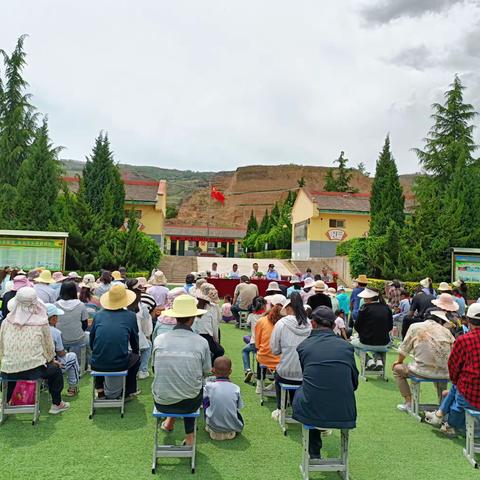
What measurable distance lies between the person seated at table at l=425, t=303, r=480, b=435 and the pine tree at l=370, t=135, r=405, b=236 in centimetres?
2173

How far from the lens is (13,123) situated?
81.6 ft

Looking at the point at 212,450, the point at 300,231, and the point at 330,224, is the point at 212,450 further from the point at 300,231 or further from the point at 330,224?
the point at 300,231

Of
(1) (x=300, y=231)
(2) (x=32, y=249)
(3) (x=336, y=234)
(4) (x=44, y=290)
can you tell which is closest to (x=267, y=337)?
(4) (x=44, y=290)

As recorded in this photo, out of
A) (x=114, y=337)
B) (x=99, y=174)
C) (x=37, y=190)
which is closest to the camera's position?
(x=114, y=337)

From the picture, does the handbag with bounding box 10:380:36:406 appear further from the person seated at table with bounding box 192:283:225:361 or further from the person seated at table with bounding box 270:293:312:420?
the person seated at table with bounding box 270:293:312:420

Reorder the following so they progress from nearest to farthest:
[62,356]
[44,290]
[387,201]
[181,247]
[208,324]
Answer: [62,356], [208,324], [44,290], [387,201], [181,247]

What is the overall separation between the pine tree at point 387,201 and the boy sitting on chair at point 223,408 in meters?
22.6

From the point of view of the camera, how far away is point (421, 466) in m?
4.12

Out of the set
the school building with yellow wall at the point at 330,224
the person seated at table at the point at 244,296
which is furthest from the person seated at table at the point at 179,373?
the school building with yellow wall at the point at 330,224

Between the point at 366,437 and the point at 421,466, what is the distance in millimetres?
782

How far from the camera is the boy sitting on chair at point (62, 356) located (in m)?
5.34

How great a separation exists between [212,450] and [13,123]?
85.0 ft

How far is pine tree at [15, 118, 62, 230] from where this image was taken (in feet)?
63.0

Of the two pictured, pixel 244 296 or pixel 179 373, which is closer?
pixel 179 373
